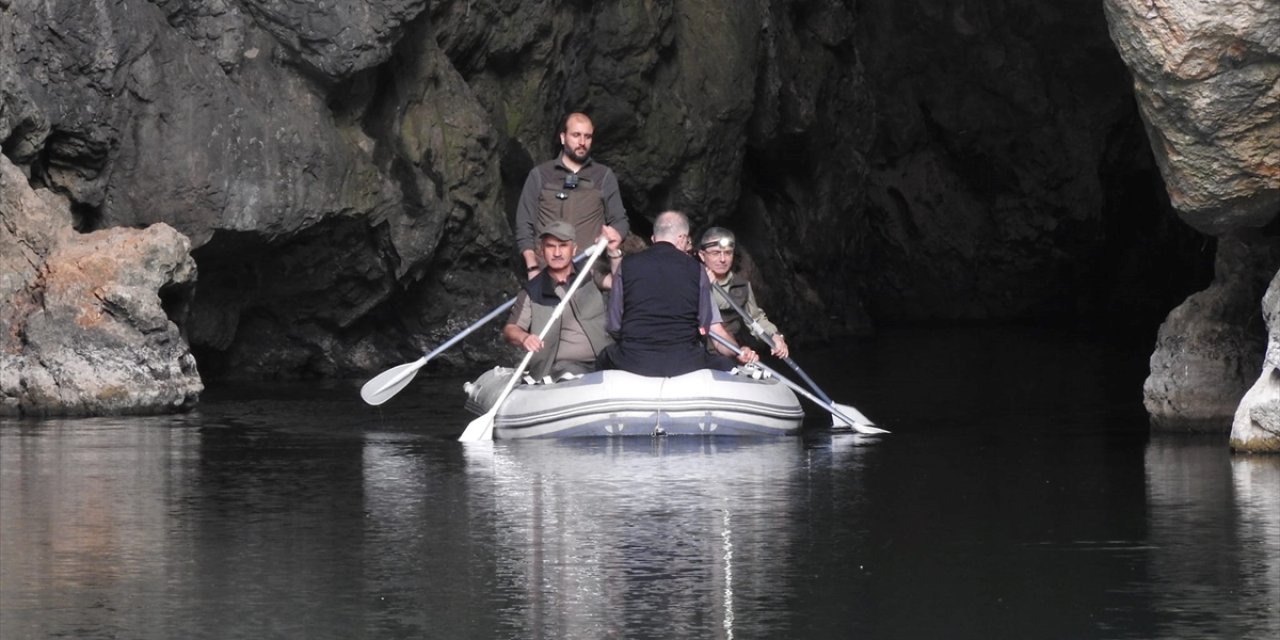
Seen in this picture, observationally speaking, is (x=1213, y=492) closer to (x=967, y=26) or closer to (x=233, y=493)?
(x=233, y=493)

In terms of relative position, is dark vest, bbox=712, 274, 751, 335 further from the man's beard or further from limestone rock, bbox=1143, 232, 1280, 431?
limestone rock, bbox=1143, 232, 1280, 431

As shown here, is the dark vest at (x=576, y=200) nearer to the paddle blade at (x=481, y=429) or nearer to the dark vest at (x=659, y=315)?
the dark vest at (x=659, y=315)

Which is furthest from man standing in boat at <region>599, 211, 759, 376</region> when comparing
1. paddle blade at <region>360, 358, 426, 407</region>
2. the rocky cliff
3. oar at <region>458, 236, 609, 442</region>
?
the rocky cliff

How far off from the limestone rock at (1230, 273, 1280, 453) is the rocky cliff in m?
0.75

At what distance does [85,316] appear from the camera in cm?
1680

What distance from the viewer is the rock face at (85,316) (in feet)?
54.5

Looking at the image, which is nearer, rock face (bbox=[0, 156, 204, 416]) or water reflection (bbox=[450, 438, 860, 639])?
water reflection (bbox=[450, 438, 860, 639])

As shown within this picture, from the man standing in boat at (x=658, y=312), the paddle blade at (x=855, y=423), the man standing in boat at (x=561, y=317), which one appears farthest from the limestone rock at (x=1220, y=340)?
the man standing in boat at (x=561, y=317)

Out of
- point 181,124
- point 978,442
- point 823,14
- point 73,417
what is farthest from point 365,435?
point 823,14

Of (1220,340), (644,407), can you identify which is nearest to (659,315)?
(644,407)

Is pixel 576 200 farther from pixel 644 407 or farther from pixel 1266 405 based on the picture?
pixel 1266 405

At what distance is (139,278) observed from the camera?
17109 mm

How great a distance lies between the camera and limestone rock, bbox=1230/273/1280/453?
12.3m

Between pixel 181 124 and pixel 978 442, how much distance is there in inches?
338
